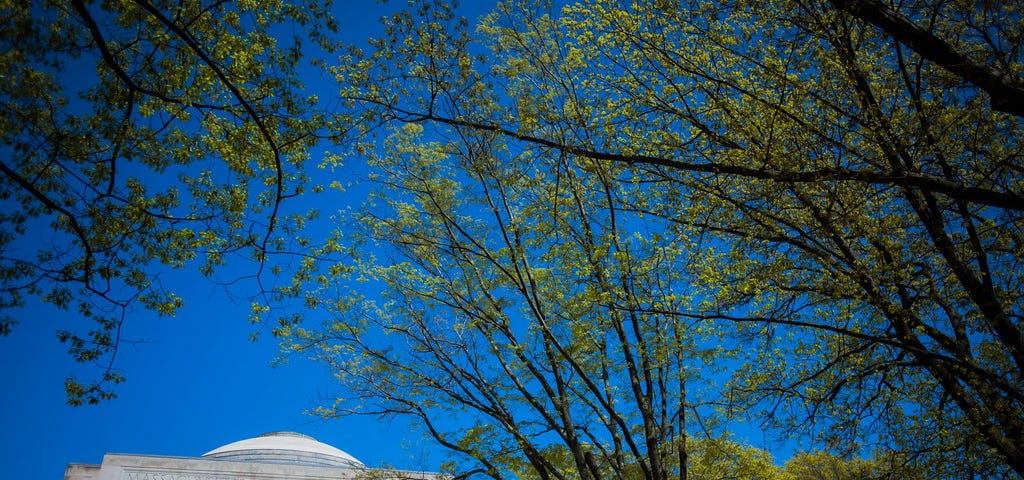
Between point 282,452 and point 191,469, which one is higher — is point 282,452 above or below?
above

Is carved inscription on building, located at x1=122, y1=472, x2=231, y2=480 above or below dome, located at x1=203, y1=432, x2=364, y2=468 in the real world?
below

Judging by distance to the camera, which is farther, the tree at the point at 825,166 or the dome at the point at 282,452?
the dome at the point at 282,452

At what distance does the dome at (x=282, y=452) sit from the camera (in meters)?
32.9

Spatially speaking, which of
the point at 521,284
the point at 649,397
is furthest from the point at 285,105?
the point at 649,397

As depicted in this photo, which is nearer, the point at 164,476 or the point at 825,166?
the point at 825,166

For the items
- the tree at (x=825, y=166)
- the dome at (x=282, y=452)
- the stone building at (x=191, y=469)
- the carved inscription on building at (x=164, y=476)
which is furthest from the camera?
the dome at (x=282, y=452)

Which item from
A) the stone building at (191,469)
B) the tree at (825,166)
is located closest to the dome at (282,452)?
the stone building at (191,469)

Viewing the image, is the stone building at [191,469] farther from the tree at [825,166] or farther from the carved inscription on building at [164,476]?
the tree at [825,166]

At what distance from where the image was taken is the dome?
3294cm

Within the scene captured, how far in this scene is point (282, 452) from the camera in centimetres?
3350

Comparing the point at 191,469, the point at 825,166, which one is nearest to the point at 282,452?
the point at 191,469

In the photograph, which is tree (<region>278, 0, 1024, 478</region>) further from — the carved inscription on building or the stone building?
the carved inscription on building

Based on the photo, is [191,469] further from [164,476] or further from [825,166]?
[825,166]

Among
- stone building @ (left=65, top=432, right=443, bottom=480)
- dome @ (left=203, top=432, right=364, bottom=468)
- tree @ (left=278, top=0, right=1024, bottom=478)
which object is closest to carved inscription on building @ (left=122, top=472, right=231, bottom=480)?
stone building @ (left=65, top=432, right=443, bottom=480)
